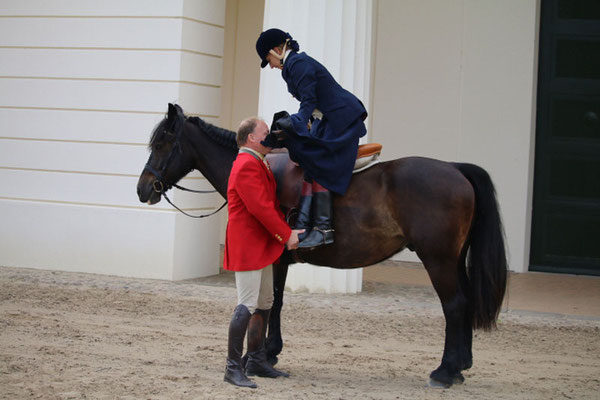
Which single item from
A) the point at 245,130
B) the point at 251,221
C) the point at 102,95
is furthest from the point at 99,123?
the point at 251,221

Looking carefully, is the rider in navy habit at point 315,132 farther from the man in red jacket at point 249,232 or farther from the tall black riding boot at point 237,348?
the tall black riding boot at point 237,348

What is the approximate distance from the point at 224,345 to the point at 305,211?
5.42ft

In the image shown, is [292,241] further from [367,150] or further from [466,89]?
[466,89]

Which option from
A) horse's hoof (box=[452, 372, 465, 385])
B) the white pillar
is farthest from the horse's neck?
the white pillar

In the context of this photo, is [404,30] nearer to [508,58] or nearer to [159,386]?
[508,58]

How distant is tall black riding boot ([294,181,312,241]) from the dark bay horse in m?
0.08

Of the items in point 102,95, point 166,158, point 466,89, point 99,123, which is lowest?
point 166,158

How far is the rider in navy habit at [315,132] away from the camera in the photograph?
5.93m

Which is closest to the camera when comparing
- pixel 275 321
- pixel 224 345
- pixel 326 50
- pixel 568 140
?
pixel 275 321

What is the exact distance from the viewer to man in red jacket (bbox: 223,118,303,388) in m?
5.69

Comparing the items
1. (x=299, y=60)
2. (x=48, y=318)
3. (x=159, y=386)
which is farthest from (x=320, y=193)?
(x=48, y=318)

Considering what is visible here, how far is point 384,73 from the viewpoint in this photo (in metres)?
12.0

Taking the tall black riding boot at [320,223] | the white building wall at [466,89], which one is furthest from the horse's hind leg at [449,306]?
the white building wall at [466,89]

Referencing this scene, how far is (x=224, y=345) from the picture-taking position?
23.4 feet
